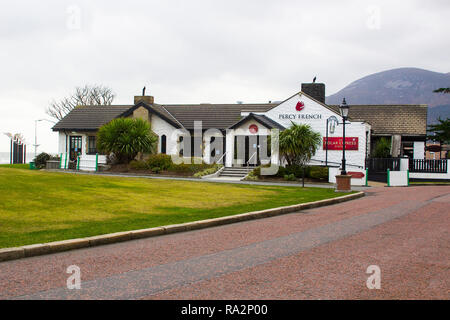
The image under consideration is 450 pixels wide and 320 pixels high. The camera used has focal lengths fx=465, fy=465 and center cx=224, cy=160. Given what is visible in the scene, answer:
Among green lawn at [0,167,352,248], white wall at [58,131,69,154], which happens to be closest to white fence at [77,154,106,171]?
white wall at [58,131,69,154]

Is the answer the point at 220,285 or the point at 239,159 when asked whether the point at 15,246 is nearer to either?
the point at 220,285

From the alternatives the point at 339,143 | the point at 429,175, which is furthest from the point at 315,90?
the point at 429,175

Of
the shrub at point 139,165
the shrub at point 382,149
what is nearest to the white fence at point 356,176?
the shrub at point 382,149

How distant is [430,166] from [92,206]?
27.7m

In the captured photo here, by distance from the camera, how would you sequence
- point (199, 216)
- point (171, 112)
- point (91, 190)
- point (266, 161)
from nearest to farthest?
point (199, 216), point (91, 190), point (266, 161), point (171, 112)

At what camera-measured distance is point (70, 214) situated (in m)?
11.8

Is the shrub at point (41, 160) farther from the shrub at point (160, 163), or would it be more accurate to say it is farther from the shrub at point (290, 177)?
the shrub at point (290, 177)

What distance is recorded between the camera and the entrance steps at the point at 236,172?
32031 mm

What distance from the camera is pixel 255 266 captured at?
22.7 ft

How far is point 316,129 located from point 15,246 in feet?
102

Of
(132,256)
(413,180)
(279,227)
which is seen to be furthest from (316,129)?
(132,256)

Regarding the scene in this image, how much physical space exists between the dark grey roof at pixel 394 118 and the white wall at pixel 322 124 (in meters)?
4.53

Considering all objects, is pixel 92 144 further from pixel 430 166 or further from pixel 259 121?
pixel 430 166

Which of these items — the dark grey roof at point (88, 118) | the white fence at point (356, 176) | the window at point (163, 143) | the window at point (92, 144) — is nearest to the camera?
the white fence at point (356, 176)
